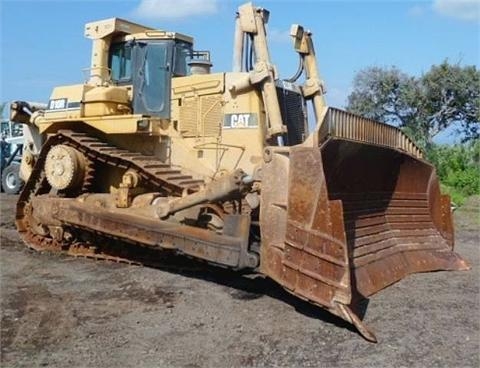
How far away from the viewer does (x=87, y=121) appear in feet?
26.2

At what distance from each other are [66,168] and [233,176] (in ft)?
8.97

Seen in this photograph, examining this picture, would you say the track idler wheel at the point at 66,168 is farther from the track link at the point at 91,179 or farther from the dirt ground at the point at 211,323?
the dirt ground at the point at 211,323

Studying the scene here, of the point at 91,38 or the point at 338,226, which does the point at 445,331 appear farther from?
the point at 91,38

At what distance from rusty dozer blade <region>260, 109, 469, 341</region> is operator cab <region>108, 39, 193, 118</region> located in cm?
257

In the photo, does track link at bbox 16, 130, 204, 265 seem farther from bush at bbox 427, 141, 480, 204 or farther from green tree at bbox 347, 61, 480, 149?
green tree at bbox 347, 61, 480, 149

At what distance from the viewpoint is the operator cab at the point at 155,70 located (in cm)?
767

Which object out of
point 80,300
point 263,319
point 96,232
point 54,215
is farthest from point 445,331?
point 54,215

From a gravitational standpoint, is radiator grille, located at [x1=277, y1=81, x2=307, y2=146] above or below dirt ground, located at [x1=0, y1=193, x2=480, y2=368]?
above

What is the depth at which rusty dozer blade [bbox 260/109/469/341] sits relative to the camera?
4957 millimetres

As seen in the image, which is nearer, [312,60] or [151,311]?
[151,311]

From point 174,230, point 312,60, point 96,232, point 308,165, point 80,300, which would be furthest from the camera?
point 312,60

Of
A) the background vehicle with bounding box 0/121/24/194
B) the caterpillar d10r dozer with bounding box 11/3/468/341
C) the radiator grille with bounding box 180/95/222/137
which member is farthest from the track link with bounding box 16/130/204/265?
the background vehicle with bounding box 0/121/24/194

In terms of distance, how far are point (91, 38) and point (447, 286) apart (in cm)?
532

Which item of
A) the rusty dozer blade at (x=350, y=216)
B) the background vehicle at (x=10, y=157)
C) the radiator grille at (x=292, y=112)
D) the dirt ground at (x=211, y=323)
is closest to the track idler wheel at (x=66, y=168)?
the dirt ground at (x=211, y=323)
